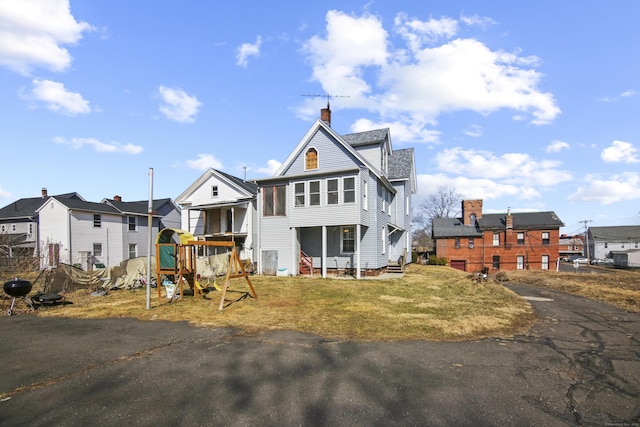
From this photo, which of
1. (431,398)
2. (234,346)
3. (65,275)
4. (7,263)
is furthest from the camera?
(7,263)

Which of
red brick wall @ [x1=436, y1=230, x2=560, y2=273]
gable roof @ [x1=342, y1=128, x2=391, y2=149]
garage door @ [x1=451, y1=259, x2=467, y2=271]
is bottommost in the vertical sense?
garage door @ [x1=451, y1=259, x2=467, y2=271]

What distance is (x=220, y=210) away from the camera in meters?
29.3

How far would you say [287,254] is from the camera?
2330cm

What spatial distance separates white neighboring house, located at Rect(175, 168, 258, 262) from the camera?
87.7 feet

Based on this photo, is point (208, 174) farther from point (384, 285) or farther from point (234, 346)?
point (234, 346)

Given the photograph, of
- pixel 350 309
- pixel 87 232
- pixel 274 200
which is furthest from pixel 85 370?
pixel 87 232

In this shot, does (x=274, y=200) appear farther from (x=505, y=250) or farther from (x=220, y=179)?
(x=505, y=250)

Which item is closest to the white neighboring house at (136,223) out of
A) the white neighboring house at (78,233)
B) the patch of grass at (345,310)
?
the white neighboring house at (78,233)

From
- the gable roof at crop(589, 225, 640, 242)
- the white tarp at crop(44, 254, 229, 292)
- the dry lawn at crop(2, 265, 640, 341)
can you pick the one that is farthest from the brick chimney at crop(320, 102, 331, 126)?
the gable roof at crop(589, 225, 640, 242)

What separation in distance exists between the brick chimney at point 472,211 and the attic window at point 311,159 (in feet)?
108

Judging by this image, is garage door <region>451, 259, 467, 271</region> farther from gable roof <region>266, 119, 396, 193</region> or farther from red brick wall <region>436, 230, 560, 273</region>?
gable roof <region>266, 119, 396, 193</region>

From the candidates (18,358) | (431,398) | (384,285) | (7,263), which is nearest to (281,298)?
(384,285)

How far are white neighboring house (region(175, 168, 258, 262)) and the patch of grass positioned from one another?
32.1 ft

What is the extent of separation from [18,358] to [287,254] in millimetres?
16738
